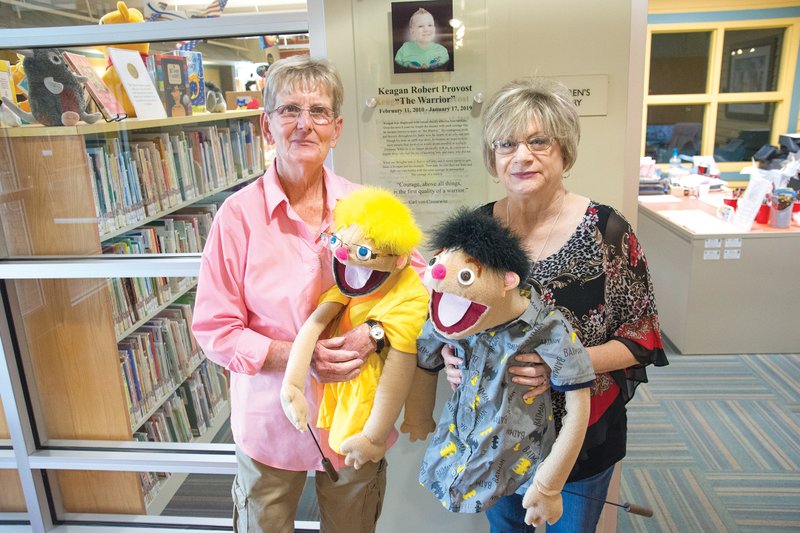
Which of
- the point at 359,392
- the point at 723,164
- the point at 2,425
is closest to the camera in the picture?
the point at 359,392

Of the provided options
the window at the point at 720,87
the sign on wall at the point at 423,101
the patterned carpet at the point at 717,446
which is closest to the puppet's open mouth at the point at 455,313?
the sign on wall at the point at 423,101

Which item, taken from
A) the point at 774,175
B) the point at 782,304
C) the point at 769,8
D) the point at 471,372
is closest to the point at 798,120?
the point at 769,8

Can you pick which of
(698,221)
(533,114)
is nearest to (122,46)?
(533,114)

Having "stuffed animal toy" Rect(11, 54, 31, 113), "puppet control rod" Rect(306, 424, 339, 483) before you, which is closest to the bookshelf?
"stuffed animal toy" Rect(11, 54, 31, 113)

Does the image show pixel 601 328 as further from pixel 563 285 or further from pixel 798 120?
pixel 798 120

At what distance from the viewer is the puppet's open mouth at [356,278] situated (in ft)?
4.09

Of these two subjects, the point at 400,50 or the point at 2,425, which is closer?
the point at 400,50

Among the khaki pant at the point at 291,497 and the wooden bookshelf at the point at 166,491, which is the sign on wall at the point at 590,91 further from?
the wooden bookshelf at the point at 166,491

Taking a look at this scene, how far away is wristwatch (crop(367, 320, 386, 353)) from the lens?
129 centimetres

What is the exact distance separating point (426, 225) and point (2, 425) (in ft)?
6.37

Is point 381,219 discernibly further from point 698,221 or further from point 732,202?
Answer: point 732,202

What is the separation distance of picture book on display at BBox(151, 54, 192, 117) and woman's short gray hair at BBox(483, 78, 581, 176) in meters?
1.35

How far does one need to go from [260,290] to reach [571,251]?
731 mm

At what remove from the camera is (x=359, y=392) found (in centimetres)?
133
